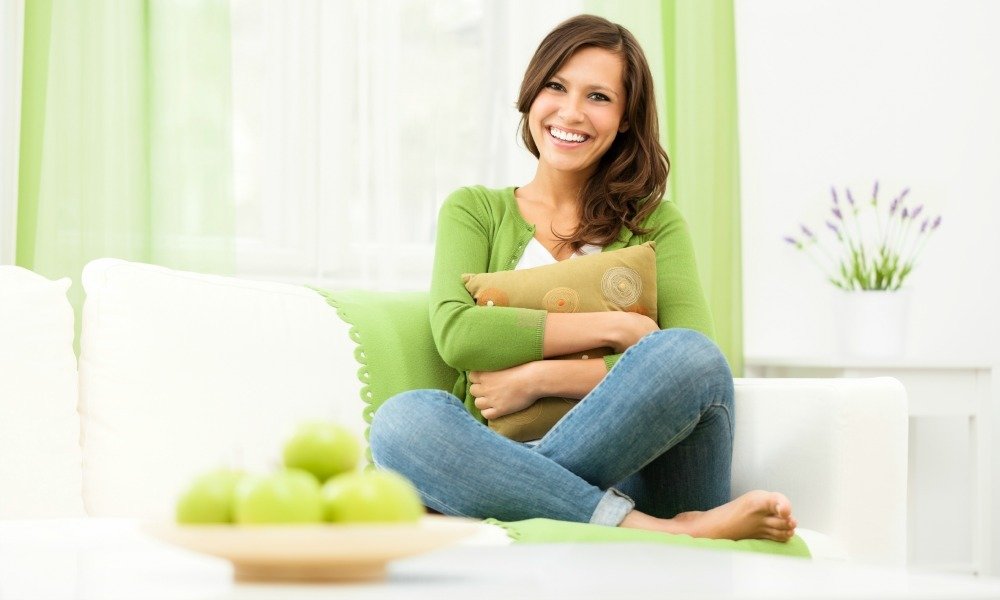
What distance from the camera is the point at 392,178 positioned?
282 cm

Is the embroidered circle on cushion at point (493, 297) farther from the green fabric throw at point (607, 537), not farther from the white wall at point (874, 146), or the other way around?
the white wall at point (874, 146)

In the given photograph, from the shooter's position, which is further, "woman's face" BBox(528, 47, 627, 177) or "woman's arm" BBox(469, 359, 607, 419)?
"woman's face" BBox(528, 47, 627, 177)

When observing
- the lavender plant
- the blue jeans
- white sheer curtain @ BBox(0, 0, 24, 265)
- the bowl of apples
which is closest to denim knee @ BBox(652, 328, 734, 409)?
the blue jeans

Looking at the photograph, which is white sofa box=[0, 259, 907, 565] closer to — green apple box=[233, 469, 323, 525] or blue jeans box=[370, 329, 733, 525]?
blue jeans box=[370, 329, 733, 525]

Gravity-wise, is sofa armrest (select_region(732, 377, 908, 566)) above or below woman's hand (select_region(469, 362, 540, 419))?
below

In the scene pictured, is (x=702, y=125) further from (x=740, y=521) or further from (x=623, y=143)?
(x=740, y=521)

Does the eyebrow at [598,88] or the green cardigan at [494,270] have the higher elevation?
the eyebrow at [598,88]

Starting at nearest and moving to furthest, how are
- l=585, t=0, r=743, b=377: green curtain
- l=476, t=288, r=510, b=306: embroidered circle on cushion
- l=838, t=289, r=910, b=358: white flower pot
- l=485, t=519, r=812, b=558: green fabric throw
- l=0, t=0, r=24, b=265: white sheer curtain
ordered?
1. l=485, t=519, r=812, b=558: green fabric throw
2. l=476, t=288, r=510, b=306: embroidered circle on cushion
3. l=0, t=0, r=24, b=265: white sheer curtain
4. l=838, t=289, r=910, b=358: white flower pot
5. l=585, t=0, r=743, b=377: green curtain

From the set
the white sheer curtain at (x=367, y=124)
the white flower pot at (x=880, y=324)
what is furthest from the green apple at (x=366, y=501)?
the white flower pot at (x=880, y=324)

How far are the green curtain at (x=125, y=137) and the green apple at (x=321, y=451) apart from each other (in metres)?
1.77

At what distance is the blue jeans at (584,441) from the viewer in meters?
1.62

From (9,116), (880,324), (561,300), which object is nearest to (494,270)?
(561,300)

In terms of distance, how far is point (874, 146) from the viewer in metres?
3.27

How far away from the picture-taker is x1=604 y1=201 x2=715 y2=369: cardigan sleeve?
78.8 inches
